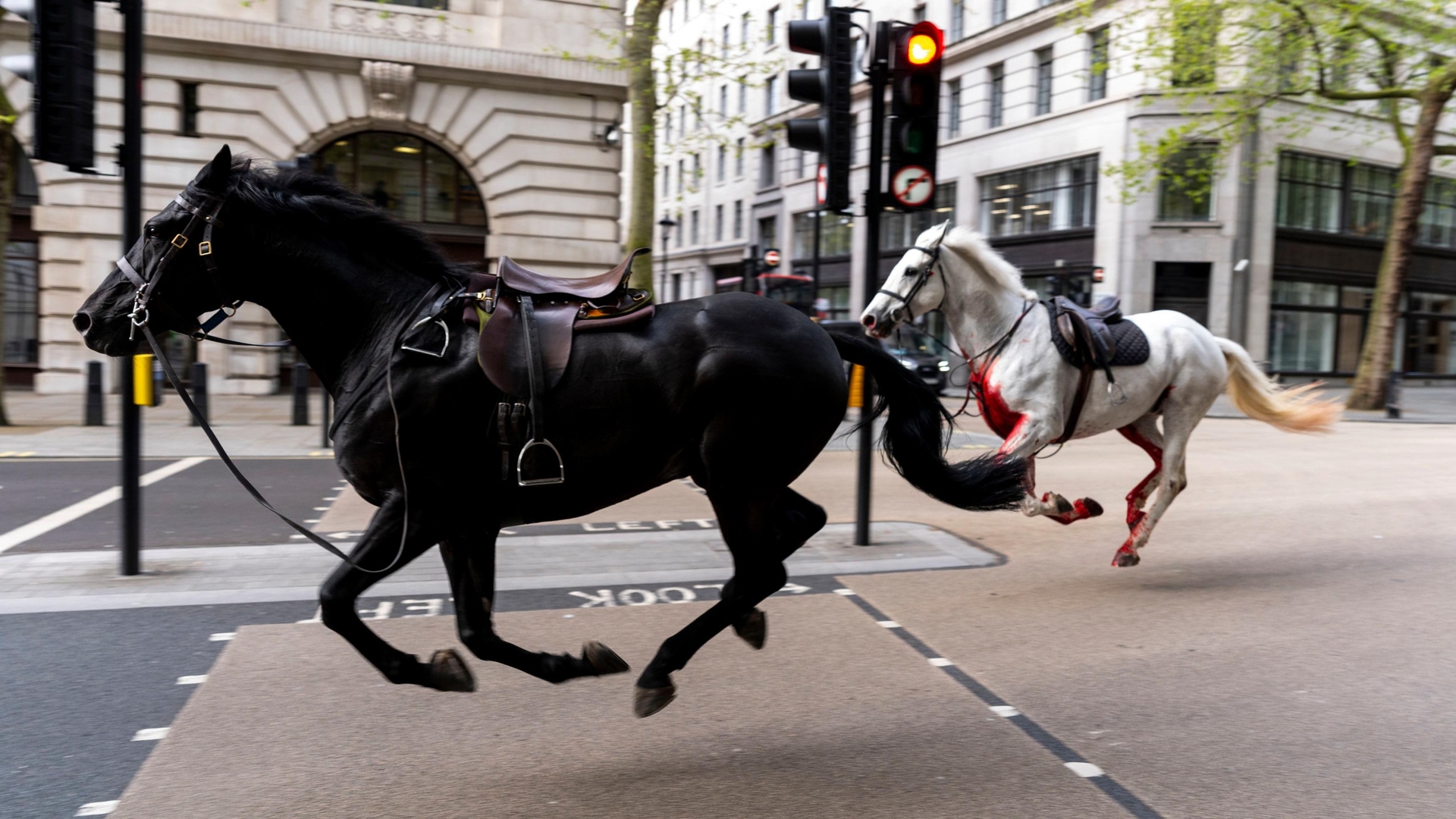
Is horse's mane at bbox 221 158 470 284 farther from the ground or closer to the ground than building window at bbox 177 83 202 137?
closer to the ground

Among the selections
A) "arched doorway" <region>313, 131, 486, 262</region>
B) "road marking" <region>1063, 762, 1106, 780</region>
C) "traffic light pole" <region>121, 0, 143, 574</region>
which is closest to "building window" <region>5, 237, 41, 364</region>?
"arched doorway" <region>313, 131, 486, 262</region>

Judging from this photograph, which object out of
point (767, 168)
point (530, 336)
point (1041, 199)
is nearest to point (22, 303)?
point (530, 336)

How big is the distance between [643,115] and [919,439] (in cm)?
1230

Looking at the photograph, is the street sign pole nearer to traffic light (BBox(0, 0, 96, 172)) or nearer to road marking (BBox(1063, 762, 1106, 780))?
road marking (BBox(1063, 762, 1106, 780))

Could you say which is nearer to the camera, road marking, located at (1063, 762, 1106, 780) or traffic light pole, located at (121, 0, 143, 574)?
road marking, located at (1063, 762, 1106, 780)

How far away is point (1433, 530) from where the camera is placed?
793cm

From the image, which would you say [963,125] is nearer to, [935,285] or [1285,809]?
[935,285]

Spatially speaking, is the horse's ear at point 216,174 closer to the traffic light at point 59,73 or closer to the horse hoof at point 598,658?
the horse hoof at point 598,658

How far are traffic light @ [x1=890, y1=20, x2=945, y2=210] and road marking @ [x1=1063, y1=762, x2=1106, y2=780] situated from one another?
13.7 feet

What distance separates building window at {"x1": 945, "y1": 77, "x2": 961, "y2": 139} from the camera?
1455 inches

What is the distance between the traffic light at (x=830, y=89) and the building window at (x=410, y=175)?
49.5 ft

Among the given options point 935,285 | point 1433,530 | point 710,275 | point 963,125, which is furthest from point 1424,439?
point 710,275

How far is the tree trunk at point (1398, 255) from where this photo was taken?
→ 64.3ft

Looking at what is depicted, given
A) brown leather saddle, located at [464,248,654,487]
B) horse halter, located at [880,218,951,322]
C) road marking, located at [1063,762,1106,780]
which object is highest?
horse halter, located at [880,218,951,322]
